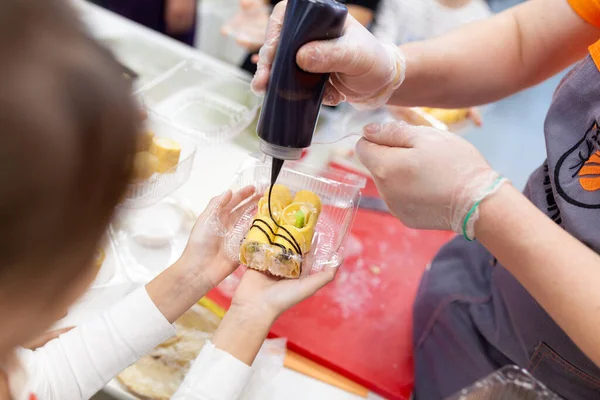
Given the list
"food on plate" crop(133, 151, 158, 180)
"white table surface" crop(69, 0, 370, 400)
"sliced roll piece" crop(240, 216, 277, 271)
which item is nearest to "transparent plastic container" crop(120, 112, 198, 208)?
"food on plate" crop(133, 151, 158, 180)

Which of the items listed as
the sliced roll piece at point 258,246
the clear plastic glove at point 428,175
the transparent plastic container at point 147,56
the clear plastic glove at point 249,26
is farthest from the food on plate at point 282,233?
the clear plastic glove at point 249,26

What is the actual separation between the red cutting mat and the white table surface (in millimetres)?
58

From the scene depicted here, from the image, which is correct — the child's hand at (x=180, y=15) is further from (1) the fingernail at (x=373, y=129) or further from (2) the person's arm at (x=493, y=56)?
(1) the fingernail at (x=373, y=129)

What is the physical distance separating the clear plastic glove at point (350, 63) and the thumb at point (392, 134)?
9cm

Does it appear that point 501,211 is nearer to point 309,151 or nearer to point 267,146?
point 267,146

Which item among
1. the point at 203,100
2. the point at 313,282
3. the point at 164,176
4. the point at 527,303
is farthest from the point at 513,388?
the point at 203,100

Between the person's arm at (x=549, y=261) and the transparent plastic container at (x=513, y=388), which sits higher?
the person's arm at (x=549, y=261)

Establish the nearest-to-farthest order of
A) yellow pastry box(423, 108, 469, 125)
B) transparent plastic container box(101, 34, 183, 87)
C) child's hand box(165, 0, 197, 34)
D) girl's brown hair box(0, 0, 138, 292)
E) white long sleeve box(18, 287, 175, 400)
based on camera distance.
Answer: girl's brown hair box(0, 0, 138, 292) → white long sleeve box(18, 287, 175, 400) → transparent plastic container box(101, 34, 183, 87) → yellow pastry box(423, 108, 469, 125) → child's hand box(165, 0, 197, 34)

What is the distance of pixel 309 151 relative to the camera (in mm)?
1491

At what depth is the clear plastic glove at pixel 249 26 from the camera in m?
1.69

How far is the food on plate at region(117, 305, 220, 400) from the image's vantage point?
0.89 metres

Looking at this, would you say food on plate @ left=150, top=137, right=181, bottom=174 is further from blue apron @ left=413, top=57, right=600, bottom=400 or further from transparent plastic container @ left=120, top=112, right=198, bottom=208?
blue apron @ left=413, top=57, right=600, bottom=400

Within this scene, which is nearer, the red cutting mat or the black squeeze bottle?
the black squeeze bottle

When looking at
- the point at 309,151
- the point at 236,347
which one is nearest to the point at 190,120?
the point at 309,151
